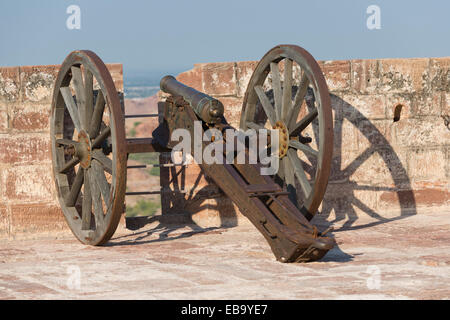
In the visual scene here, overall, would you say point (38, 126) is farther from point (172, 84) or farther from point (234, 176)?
point (234, 176)

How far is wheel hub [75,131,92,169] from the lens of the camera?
698cm

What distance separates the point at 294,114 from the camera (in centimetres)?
713

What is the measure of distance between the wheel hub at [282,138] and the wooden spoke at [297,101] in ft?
0.22

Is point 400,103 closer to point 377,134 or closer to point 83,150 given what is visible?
point 377,134

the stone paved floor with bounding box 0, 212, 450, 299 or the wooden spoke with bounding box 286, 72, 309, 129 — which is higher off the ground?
the wooden spoke with bounding box 286, 72, 309, 129

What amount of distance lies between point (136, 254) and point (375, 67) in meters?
3.15

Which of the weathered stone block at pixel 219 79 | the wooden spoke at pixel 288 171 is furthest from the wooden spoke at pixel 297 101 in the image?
the weathered stone block at pixel 219 79

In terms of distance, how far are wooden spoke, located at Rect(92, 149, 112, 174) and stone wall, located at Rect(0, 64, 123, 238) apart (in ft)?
3.54

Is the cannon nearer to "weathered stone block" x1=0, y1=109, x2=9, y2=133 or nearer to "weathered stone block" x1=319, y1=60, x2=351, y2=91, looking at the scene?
"weathered stone block" x1=319, y1=60, x2=351, y2=91

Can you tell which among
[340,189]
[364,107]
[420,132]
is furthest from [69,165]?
[420,132]

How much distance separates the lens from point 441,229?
292 inches

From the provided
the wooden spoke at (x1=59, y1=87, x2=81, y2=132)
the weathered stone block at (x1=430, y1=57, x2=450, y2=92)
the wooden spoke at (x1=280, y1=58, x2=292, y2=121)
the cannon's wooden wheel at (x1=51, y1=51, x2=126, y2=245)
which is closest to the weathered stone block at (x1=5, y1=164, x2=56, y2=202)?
the cannon's wooden wheel at (x1=51, y1=51, x2=126, y2=245)

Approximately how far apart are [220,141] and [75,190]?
1.46m
